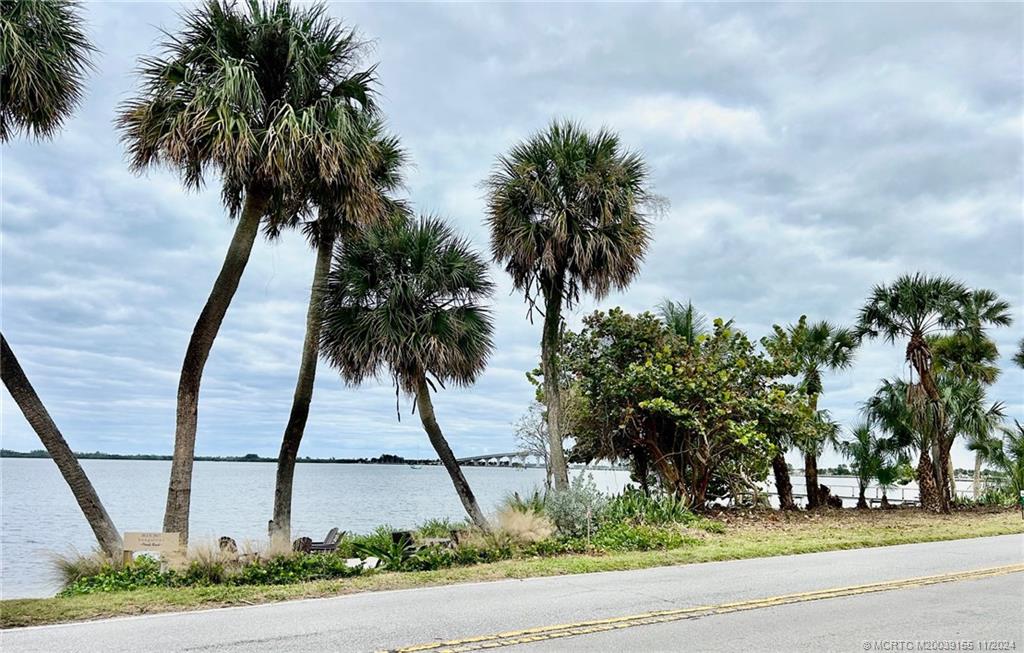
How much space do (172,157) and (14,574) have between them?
15063 mm

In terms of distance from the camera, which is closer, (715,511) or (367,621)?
(367,621)

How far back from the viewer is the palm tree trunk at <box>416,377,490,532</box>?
669 inches

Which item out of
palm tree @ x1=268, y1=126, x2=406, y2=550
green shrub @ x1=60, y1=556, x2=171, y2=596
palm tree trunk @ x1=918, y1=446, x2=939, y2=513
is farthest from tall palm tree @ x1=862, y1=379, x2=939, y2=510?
green shrub @ x1=60, y1=556, x2=171, y2=596

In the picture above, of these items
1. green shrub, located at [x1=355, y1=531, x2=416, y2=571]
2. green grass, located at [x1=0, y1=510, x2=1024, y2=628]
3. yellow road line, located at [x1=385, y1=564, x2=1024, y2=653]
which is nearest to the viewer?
yellow road line, located at [x1=385, y1=564, x2=1024, y2=653]

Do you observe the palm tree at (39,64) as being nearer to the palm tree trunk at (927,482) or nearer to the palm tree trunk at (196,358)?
the palm tree trunk at (196,358)

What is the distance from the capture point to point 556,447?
17219mm

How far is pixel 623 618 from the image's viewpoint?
7957mm

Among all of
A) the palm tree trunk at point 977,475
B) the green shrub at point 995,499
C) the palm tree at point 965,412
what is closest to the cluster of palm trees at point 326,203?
the palm tree at point 965,412

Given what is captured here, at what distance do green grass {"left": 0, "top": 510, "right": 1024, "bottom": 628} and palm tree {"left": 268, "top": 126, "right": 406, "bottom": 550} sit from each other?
3907 millimetres

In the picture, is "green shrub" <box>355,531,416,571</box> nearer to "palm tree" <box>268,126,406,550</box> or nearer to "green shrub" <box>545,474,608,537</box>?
"palm tree" <box>268,126,406,550</box>

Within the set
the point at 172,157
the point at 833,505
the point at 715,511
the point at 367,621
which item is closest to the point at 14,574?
the point at 172,157

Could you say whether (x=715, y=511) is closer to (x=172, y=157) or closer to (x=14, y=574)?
(x=172, y=157)

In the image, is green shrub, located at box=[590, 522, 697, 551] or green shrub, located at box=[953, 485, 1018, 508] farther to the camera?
green shrub, located at box=[953, 485, 1018, 508]

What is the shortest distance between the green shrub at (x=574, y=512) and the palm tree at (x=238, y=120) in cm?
666
